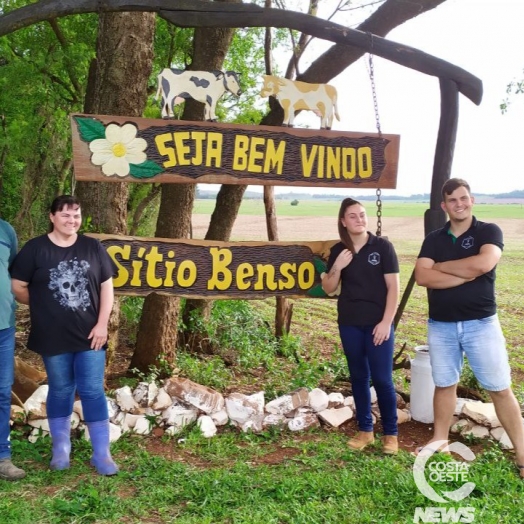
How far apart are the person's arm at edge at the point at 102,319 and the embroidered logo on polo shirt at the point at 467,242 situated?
2.45 m

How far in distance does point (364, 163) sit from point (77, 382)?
290 centimetres

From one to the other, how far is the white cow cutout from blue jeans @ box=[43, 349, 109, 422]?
1960mm

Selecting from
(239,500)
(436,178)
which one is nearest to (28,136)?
(436,178)

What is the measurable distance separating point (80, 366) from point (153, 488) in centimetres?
94

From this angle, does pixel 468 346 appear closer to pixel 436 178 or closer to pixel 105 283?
pixel 436 178

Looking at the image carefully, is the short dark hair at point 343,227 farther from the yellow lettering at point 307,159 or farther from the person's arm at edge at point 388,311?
the yellow lettering at point 307,159

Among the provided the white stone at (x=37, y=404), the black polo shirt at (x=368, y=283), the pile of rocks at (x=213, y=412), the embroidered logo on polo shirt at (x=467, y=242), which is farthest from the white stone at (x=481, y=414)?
the white stone at (x=37, y=404)

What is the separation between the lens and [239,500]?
370cm

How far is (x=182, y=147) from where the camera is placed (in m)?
4.65

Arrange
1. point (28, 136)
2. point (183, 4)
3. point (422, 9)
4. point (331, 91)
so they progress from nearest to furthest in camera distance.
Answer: point (183, 4), point (331, 91), point (422, 9), point (28, 136)

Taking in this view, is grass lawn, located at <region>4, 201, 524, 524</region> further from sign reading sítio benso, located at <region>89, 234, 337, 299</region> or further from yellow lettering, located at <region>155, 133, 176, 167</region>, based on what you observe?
yellow lettering, located at <region>155, 133, 176, 167</region>

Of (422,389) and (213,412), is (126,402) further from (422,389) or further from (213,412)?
(422,389)

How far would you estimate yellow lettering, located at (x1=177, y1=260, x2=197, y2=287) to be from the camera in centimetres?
476

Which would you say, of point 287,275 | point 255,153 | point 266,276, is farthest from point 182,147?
point 287,275
